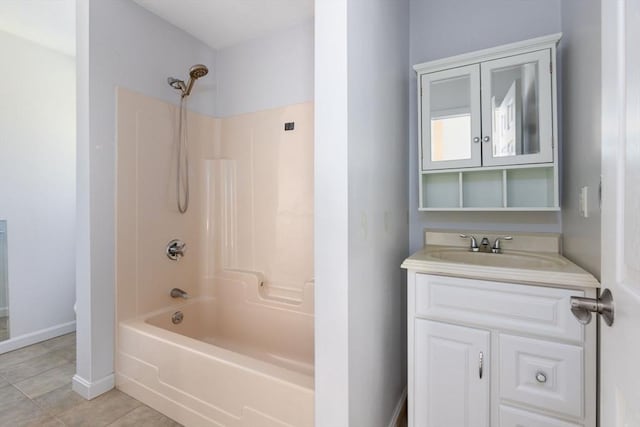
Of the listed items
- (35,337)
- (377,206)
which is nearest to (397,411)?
(377,206)

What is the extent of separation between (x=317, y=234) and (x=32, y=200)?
2775 millimetres

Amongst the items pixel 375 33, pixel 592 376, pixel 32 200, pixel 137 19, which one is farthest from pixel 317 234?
pixel 32 200

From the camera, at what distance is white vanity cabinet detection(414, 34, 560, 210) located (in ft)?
4.91

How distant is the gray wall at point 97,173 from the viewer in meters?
1.76

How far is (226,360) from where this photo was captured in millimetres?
1404

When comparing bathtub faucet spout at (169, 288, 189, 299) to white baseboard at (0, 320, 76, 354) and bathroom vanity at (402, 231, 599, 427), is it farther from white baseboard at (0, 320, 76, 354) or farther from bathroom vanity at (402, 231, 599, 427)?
bathroom vanity at (402, 231, 599, 427)

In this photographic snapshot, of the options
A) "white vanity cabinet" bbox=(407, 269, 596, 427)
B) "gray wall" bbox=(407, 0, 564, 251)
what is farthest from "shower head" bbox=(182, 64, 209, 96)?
"white vanity cabinet" bbox=(407, 269, 596, 427)

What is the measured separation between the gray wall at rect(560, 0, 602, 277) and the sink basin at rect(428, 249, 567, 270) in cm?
13

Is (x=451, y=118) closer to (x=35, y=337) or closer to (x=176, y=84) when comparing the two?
(x=176, y=84)

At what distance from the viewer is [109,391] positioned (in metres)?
1.82

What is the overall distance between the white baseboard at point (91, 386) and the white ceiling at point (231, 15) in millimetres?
2423

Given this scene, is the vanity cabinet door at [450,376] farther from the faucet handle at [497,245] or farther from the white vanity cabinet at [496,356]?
the faucet handle at [497,245]

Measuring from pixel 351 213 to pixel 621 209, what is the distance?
70 centimetres

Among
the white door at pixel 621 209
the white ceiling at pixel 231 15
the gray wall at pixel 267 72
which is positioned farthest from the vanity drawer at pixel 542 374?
the white ceiling at pixel 231 15
